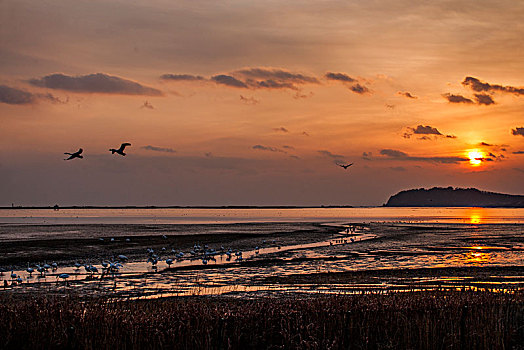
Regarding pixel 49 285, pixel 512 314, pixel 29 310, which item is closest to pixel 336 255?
pixel 49 285

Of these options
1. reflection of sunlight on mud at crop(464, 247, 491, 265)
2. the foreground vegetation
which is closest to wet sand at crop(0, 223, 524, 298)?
reflection of sunlight on mud at crop(464, 247, 491, 265)

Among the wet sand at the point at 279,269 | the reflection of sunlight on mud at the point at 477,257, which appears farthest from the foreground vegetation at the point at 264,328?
the reflection of sunlight on mud at the point at 477,257

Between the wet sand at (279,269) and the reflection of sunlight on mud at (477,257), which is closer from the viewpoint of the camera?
the wet sand at (279,269)

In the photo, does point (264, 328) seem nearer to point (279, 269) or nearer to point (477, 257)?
point (279, 269)

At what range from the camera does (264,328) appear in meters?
14.9

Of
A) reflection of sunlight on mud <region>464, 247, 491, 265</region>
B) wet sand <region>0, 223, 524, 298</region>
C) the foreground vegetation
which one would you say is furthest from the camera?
reflection of sunlight on mud <region>464, 247, 491, 265</region>

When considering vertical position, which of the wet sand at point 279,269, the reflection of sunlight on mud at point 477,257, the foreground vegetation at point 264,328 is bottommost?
the wet sand at point 279,269

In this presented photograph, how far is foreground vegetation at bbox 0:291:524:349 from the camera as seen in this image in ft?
46.5

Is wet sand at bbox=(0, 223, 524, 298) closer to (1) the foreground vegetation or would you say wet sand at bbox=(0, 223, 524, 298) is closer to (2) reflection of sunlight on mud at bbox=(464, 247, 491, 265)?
(2) reflection of sunlight on mud at bbox=(464, 247, 491, 265)

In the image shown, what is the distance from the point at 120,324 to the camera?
47.3 feet

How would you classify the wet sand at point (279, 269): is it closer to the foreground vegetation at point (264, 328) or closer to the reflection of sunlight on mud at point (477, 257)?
the reflection of sunlight on mud at point (477, 257)

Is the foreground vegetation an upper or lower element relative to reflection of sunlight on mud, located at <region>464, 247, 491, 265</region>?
upper

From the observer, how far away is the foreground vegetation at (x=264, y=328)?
14172 millimetres

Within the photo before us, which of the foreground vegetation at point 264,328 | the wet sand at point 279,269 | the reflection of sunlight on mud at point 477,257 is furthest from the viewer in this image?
the reflection of sunlight on mud at point 477,257
